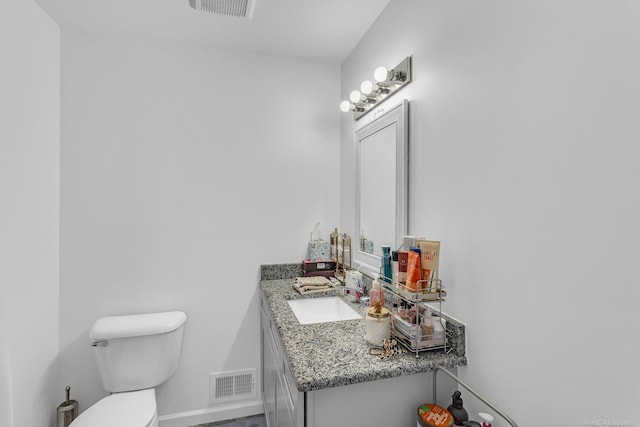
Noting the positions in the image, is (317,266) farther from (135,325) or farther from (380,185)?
(135,325)

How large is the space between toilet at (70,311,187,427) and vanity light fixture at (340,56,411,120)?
64.4 inches

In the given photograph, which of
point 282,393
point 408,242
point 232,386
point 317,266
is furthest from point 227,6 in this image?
point 232,386

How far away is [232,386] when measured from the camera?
207cm

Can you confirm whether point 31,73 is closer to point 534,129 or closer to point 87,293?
point 87,293

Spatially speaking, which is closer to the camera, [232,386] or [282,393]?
[282,393]

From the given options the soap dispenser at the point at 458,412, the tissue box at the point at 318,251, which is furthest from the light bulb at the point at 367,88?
the soap dispenser at the point at 458,412

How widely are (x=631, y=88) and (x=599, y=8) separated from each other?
0.21 meters

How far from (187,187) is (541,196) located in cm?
186

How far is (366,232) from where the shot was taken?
188 centimetres

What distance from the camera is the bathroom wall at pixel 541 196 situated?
0.67m

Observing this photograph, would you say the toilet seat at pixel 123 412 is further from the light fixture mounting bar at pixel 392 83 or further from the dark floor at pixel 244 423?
the light fixture mounting bar at pixel 392 83

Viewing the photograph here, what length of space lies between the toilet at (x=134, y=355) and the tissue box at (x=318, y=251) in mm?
910

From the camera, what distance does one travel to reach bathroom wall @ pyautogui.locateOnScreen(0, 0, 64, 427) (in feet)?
4.69

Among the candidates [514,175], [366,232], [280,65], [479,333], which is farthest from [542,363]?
[280,65]
